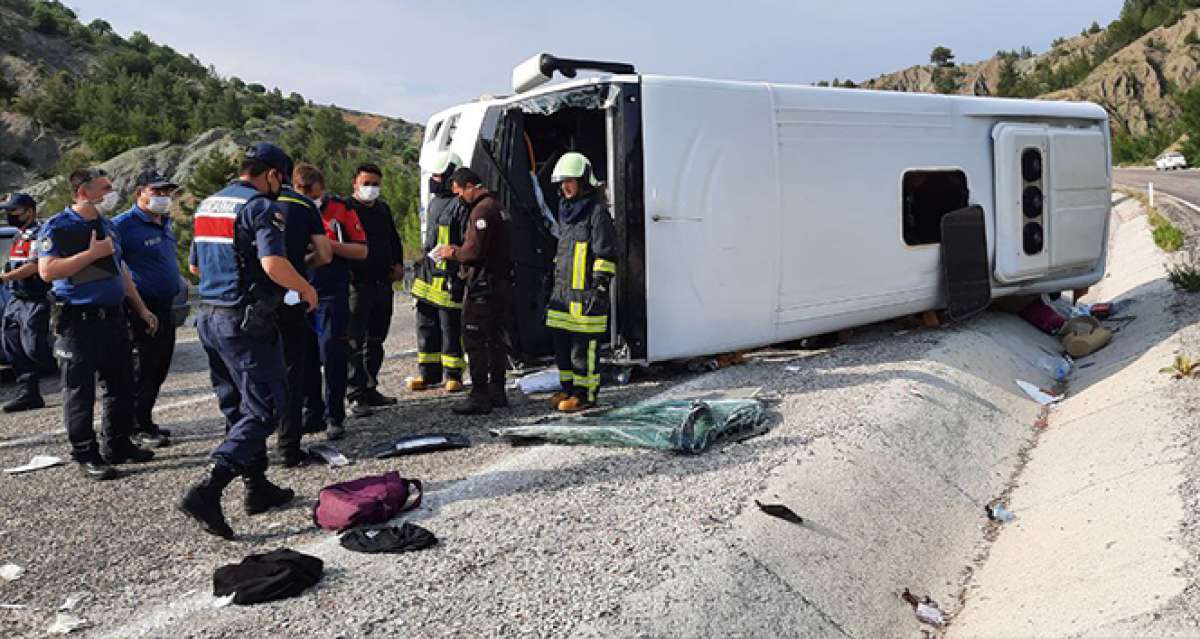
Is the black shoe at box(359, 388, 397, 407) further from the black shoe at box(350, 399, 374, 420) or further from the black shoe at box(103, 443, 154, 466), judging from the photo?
the black shoe at box(103, 443, 154, 466)

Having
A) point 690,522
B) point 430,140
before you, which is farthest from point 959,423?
point 430,140

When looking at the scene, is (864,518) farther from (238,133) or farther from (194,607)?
(238,133)

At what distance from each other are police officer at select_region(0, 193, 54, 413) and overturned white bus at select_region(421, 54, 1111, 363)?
3.42 m

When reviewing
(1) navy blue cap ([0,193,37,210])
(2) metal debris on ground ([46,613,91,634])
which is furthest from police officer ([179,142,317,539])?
(1) navy blue cap ([0,193,37,210])

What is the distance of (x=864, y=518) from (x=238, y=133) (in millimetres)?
39005

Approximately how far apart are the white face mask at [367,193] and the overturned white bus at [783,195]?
99cm

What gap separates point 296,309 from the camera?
4.98 metres

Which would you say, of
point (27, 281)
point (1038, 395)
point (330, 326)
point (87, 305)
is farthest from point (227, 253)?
point (1038, 395)

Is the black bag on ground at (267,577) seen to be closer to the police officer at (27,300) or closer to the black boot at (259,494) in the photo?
the black boot at (259,494)

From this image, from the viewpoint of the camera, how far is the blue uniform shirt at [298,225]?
4.64m

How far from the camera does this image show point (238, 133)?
38.1 meters

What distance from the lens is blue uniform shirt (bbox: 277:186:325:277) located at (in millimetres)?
4645

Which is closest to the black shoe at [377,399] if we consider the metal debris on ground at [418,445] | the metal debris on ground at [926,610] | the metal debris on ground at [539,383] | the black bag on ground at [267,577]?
the metal debris on ground at [539,383]

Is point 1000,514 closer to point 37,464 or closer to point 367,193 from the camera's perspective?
point 367,193
